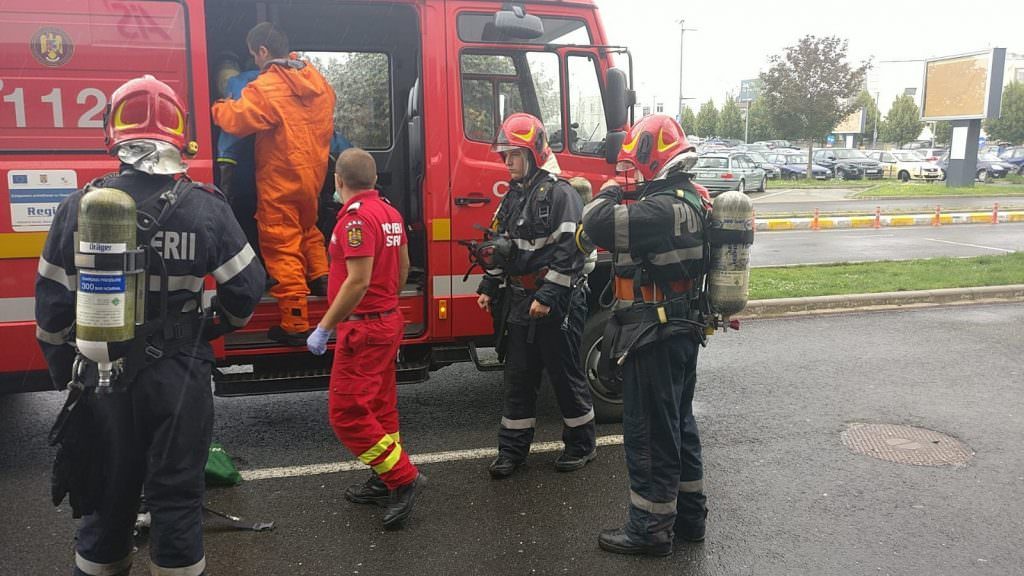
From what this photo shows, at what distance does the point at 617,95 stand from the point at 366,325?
2284 mm


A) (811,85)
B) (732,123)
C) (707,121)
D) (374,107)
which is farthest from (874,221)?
(707,121)

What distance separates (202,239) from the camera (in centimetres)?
282

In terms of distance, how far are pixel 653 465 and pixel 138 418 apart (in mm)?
2157

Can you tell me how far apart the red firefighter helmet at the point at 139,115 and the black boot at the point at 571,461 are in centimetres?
282

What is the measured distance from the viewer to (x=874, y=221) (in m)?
18.3

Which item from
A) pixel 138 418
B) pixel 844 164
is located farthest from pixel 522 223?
pixel 844 164

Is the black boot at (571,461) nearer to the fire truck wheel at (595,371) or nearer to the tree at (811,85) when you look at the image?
the fire truck wheel at (595,371)

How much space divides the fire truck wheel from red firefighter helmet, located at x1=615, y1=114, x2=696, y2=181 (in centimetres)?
180

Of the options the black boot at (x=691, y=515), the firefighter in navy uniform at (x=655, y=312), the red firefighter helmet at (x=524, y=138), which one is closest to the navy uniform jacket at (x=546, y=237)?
the red firefighter helmet at (x=524, y=138)

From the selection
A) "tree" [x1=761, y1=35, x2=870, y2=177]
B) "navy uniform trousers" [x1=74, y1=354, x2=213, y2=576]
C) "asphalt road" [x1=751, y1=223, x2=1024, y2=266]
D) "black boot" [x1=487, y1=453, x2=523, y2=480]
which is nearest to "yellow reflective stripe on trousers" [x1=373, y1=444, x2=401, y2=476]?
"black boot" [x1=487, y1=453, x2=523, y2=480]

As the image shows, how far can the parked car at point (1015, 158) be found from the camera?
129 feet

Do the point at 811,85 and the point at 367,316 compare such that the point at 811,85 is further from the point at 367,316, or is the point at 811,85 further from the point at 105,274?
the point at 105,274

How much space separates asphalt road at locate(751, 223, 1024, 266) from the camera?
13.5 m

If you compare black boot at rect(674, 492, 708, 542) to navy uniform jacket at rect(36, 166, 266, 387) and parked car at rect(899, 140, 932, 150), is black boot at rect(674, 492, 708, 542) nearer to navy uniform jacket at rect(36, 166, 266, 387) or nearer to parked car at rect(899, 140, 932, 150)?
navy uniform jacket at rect(36, 166, 266, 387)
